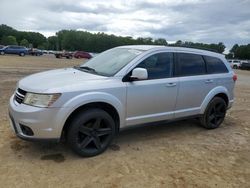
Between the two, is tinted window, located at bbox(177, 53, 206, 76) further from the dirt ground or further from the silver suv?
the dirt ground

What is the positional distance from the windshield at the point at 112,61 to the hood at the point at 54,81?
285 mm

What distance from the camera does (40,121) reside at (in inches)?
167

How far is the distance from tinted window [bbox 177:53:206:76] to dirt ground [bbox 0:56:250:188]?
1240mm

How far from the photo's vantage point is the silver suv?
14.2ft

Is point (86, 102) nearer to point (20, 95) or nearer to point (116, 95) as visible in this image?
point (116, 95)

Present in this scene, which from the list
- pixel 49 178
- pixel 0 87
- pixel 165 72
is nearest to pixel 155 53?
pixel 165 72

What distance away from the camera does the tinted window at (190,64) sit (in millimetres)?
5863

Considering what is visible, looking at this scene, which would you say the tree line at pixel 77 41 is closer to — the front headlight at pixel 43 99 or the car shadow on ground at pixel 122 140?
the car shadow on ground at pixel 122 140

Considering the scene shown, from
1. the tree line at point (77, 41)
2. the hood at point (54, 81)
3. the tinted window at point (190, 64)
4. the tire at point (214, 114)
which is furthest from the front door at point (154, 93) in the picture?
the tree line at point (77, 41)

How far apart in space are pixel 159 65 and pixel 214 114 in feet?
6.31

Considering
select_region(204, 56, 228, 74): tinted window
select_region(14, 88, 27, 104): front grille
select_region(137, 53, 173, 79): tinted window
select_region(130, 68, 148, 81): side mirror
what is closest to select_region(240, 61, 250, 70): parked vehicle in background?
select_region(204, 56, 228, 74): tinted window

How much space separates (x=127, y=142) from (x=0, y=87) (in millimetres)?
6716

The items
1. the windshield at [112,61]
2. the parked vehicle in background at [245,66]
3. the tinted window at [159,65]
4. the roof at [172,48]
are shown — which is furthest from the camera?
the parked vehicle in background at [245,66]

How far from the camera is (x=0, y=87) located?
10492 millimetres
